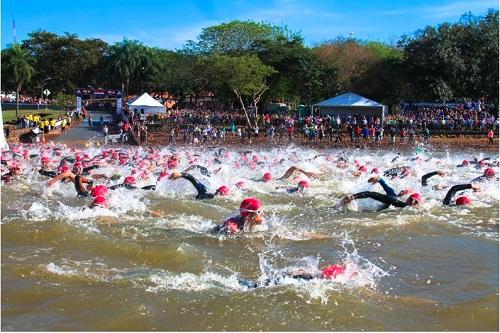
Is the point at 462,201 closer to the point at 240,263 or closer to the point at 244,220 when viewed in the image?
the point at 244,220

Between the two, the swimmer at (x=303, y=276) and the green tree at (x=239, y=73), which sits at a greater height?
the green tree at (x=239, y=73)

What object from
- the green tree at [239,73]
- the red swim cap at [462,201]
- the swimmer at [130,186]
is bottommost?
the red swim cap at [462,201]

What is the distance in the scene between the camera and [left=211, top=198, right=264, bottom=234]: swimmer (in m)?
10.6

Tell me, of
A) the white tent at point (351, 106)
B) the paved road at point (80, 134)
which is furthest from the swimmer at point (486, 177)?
the paved road at point (80, 134)

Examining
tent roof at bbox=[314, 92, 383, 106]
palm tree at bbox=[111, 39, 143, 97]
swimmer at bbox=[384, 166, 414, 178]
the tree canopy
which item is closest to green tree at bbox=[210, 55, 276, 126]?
the tree canopy

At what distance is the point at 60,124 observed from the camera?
4572 cm

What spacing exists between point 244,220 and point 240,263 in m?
1.76

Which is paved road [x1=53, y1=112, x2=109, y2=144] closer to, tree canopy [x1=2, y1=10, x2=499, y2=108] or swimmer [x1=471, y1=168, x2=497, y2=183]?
tree canopy [x1=2, y1=10, x2=499, y2=108]

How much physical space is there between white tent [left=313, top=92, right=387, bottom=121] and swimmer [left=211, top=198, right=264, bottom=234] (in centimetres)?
3151

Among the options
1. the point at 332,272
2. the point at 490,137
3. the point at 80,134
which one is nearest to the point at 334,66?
the point at 490,137

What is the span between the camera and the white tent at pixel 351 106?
136 feet

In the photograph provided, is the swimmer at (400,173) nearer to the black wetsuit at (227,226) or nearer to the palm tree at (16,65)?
the black wetsuit at (227,226)

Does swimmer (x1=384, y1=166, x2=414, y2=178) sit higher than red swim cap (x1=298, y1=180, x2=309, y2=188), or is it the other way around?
swimmer (x1=384, y1=166, x2=414, y2=178)

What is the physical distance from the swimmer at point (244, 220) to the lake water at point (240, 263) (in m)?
0.23
